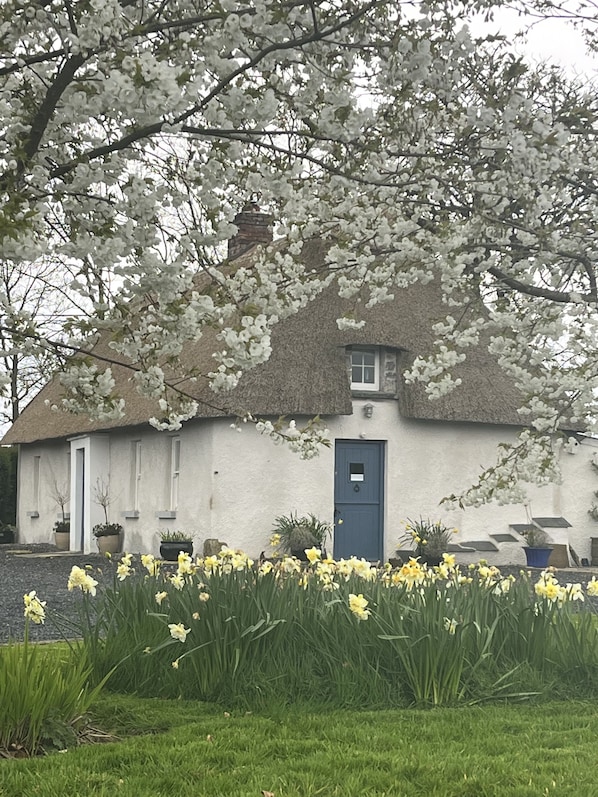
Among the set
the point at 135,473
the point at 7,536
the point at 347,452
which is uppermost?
the point at 347,452

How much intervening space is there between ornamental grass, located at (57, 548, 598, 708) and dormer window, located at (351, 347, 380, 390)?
11498 mm

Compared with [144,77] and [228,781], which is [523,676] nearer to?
[228,781]

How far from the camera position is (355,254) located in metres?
11.9

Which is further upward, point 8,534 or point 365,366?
point 365,366

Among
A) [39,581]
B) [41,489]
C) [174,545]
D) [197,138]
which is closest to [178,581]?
[197,138]

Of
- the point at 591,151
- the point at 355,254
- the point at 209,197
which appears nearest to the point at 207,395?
the point at 355,254

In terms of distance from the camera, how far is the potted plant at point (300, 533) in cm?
1696

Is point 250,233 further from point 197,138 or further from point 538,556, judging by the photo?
point 197,138

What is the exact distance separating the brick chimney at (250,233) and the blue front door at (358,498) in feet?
17.5

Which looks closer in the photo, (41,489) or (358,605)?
(358,605)

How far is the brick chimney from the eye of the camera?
2172 cm

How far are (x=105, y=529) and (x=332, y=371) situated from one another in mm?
6004

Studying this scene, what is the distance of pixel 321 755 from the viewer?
530cm

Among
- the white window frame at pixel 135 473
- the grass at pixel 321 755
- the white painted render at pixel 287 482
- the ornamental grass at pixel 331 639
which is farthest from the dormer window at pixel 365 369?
the grass at pixel 321 755
